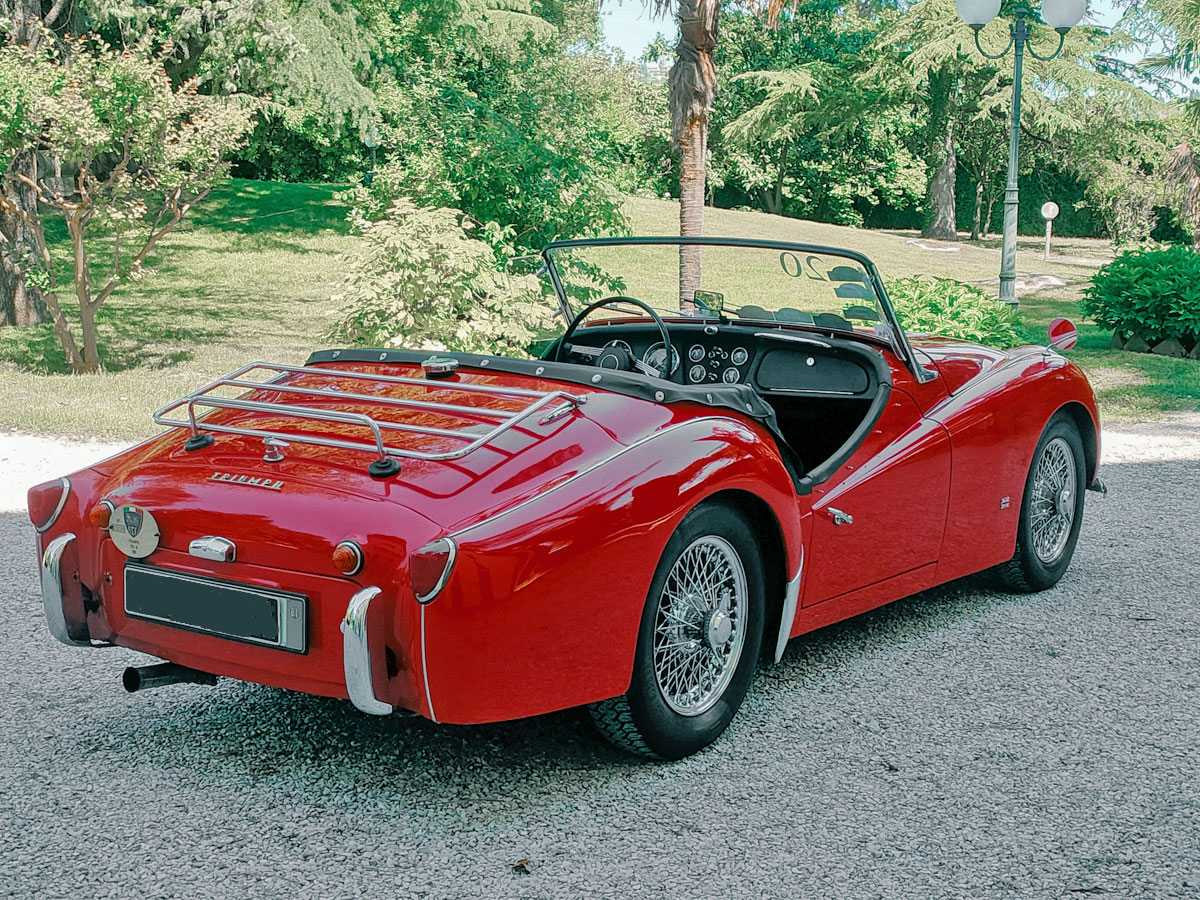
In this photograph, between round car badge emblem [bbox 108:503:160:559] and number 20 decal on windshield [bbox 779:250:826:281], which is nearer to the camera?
round car badge emblem [bbox 108:503:160:559]

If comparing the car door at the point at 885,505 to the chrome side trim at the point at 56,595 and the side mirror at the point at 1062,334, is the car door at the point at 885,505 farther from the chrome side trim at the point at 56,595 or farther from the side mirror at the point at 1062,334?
the chrome side trim at the point at 56,595

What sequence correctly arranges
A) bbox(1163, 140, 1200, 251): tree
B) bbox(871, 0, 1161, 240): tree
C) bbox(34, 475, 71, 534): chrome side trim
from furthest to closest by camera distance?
1. bbox(871, 0, 1161, 240): tree
2. bbox(1163, 140, 1200, 251): tree
3. bbox(34, 475, 71, 534): chrome side trim

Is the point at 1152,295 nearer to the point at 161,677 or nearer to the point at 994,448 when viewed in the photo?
the point at 994,448

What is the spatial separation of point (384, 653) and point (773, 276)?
8.37 feet

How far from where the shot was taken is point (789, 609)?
378 centimetres

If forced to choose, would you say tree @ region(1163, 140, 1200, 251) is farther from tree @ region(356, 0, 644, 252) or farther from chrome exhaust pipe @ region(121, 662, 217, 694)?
chrome exhaust pipe @ region(121, 662, 217, 694)

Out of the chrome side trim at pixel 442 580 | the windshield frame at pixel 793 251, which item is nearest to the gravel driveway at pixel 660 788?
the chrome side trim at pixel 442 580

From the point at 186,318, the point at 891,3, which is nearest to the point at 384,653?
the point at 186,318

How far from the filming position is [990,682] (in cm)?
417

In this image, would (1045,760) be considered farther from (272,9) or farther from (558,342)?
(272,9)

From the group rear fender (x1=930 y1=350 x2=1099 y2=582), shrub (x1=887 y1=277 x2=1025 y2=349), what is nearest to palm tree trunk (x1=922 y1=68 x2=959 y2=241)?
shrub (x1=887 y1=277 x2=1025 y2=349)

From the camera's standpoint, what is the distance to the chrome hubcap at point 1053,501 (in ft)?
16.8

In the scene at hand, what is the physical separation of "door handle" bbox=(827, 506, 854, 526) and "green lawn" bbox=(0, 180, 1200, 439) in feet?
22.4

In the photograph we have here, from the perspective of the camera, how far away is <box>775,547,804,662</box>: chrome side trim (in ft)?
12.4
